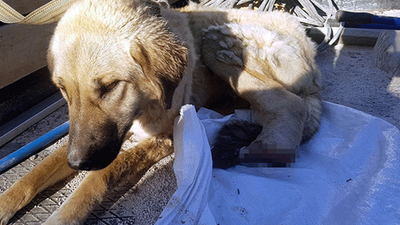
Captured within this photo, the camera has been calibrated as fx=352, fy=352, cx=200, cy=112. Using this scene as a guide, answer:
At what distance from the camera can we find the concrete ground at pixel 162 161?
7.12ft

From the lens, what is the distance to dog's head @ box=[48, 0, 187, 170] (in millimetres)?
1915

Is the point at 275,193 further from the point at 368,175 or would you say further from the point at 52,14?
the point at 52,14

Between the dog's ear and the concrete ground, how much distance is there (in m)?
0.65

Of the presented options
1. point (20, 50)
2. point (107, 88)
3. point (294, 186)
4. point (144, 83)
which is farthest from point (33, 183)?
point (294, 186)

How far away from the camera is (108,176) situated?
2.28 m

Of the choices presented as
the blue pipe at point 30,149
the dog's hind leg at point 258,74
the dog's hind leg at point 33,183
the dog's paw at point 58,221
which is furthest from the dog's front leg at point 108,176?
the dog's hind leg at point 258,74

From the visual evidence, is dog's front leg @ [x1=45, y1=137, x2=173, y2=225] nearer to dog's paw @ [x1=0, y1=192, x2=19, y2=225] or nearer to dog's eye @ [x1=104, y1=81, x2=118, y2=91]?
dog's paw @ [x1=0, y1=192, x2=19, y2=225]

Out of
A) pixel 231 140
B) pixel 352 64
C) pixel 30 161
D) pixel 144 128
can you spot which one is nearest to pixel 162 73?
pixel 144 128

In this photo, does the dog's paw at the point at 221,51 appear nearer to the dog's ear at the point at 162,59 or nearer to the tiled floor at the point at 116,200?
the dog's ear at the point at 162,59

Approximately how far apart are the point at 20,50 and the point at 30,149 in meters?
1.05

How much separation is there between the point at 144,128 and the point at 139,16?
81 centimetres

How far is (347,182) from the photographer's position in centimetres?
228

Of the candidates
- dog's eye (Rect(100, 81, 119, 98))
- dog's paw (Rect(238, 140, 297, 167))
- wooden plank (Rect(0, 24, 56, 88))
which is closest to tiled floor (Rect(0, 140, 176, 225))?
dog's paw (Rect(238, 140, 297, 167))

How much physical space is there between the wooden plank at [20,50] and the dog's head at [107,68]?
1.01 metres
